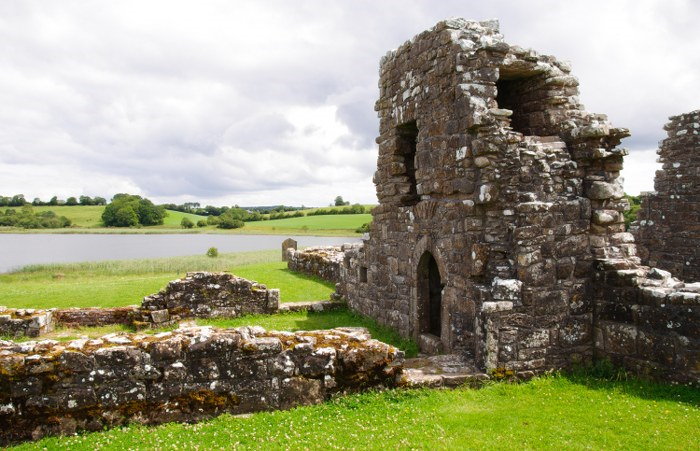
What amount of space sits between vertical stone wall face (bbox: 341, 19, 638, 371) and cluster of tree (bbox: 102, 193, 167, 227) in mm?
78535

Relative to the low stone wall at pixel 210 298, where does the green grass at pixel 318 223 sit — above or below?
above

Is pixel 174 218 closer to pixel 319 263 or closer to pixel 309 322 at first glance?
pixel 319 263

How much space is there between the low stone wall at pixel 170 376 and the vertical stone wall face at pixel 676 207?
9.50 m

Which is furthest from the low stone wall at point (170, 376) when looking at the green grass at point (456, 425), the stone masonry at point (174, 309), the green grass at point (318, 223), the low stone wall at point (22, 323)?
the green grass at point (318, 223)

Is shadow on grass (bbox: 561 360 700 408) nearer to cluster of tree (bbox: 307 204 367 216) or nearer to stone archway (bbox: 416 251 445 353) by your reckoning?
stone archway (bbox: 416 251 445 353)

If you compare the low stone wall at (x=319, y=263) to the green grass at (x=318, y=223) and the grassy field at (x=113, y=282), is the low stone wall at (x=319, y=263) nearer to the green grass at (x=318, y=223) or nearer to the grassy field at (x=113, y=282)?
the grassy field at (x=113, y=282)

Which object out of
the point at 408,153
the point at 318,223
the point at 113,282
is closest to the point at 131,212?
the point at 318,223

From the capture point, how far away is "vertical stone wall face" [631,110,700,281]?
11758mm

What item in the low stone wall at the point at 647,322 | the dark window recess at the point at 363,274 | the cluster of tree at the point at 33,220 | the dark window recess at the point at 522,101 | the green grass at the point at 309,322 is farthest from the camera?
the cluster of tree at the point at 33,220

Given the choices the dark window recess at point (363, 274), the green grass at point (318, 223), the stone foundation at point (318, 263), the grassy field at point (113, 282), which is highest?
the green grass at point (318, 223)

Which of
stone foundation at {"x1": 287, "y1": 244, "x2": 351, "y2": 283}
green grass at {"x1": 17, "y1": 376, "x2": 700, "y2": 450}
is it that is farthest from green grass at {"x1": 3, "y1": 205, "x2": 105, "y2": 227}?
green grass at {"x1": 17, "y1": 376, "x2": 700, "y2": 450}

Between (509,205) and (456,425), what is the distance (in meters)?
3.70

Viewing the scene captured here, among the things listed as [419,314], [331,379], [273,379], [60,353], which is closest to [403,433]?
[331,379]

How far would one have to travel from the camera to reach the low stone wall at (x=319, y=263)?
65.7 feet
